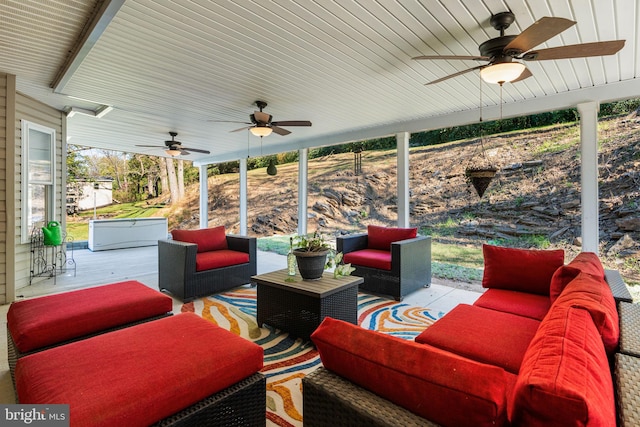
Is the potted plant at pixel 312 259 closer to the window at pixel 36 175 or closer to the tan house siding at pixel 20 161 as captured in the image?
the tan house siding at pixel 20 161

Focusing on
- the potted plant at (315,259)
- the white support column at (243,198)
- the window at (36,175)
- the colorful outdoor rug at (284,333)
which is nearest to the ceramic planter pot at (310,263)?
the potted plant at (315,259)

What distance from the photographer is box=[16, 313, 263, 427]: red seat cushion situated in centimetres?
116

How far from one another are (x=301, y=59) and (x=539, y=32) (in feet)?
6.34

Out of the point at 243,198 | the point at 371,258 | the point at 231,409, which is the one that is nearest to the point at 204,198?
the point at 243,198

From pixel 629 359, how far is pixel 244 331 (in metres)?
2.68

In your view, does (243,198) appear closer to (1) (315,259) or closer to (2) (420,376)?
(1) (315,259)

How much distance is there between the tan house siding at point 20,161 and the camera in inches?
164

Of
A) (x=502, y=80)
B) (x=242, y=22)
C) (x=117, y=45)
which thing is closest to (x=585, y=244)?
(x=502, y=80)

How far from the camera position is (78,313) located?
2.10 meters

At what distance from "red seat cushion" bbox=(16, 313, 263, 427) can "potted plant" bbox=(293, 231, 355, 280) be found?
3.86ft

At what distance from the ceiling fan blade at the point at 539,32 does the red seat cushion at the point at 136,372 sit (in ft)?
8.16

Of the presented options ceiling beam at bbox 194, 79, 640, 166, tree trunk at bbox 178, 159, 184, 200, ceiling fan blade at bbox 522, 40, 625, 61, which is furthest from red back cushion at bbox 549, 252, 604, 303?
tree trunk at bbox 178, 159, 184, 200

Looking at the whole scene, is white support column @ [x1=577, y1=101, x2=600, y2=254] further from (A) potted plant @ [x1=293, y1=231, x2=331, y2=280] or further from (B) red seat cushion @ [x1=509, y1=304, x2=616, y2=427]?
(B) red seat cushion @ [x1=509, y1=304, x2=616, y2=427]

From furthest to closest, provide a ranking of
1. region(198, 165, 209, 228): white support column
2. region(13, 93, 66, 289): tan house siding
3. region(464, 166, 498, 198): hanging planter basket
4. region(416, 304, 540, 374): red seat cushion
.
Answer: region(198, 165, 209, 228): white support column, region(13, 93, 66, 289): tan house siding, region(464, 166, 498, 198): hanging planter basket, region(416, 304, 540, 374): red seat cushion
